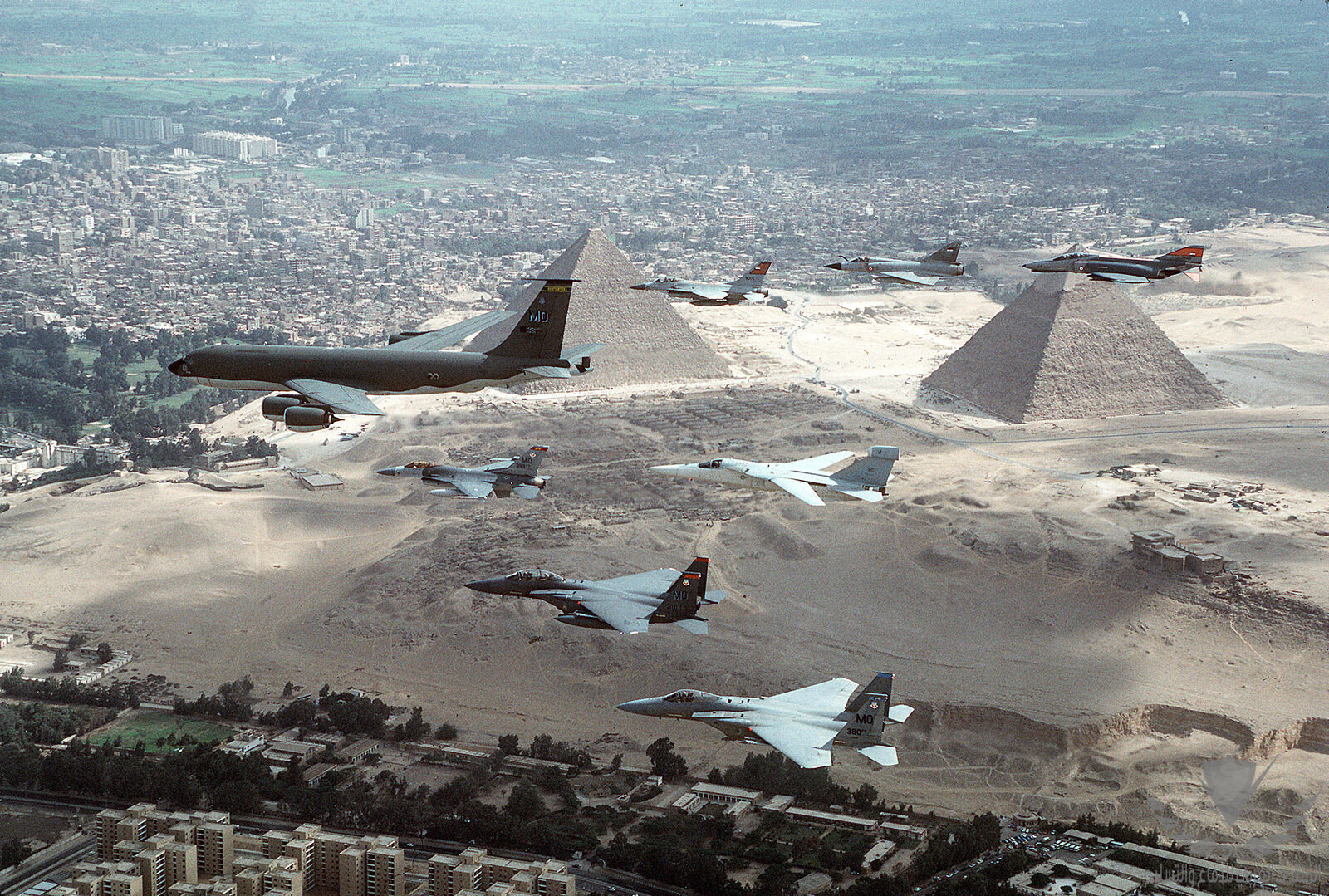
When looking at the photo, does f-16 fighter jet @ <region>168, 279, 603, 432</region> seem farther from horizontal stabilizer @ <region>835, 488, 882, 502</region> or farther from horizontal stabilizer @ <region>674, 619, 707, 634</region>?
horizontal stabilizer @ <region>835, 488, 882, 502</region>

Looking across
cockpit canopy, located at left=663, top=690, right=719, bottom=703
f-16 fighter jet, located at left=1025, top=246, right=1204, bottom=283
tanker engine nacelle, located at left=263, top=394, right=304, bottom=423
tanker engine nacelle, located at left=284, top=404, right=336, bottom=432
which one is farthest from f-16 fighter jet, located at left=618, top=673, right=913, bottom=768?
f-16 fighter jet, located at left=1025, top=246, right=1204, bottom=283

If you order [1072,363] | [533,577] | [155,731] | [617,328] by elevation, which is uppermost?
[533,577]

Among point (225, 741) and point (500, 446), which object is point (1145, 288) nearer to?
point (500, 446)

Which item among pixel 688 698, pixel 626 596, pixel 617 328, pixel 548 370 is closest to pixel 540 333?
pixel 548 370

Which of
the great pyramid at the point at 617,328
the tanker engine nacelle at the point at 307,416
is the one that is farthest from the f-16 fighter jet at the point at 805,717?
the great pyramid at the point at 617,328

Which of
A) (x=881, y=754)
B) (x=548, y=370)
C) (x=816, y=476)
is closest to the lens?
(x=881, y=754)

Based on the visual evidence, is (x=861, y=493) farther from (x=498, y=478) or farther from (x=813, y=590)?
(x=813, y=590)

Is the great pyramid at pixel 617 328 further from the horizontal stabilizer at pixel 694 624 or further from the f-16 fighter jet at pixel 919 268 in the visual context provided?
the horizontal stabilizer at pixel 694 624
